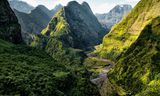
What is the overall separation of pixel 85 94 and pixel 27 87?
45.7m

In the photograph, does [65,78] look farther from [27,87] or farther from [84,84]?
[27,87]

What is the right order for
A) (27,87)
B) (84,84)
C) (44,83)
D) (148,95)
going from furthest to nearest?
(84,84)
(44,83)
(27,87)
(148,95)

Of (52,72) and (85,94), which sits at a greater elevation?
(52,72)

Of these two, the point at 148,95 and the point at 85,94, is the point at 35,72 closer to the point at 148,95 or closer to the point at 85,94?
the point at 85,94

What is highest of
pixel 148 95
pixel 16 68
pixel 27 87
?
pixel 16 68

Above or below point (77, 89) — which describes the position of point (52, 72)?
above

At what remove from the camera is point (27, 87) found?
6033 inches

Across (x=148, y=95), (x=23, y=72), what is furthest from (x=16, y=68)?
(x=148, y=95)

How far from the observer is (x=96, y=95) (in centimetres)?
19738

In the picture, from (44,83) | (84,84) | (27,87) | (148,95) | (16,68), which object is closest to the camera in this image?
(148,95)

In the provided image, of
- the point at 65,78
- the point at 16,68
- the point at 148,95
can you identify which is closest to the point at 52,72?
the point at 65,78

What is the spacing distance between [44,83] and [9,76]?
1967 cm

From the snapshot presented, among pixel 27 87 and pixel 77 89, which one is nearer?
pixel 27 87

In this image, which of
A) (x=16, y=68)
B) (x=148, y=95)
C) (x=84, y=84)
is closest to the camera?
(x=148, y=95)
